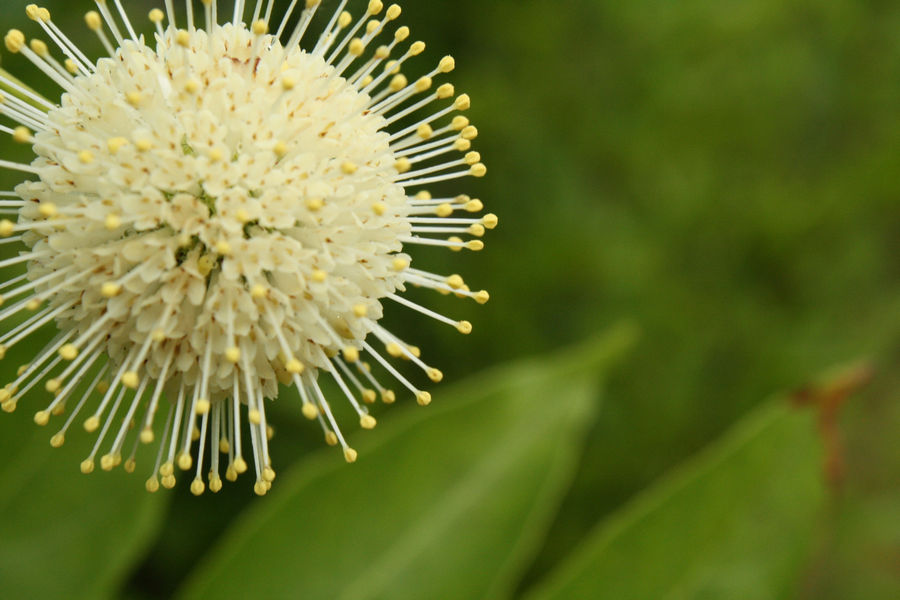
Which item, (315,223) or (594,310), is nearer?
(315,223)

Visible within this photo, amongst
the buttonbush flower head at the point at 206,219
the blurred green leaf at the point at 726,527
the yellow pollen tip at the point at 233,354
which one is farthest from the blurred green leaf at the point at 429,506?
the yellow pollen tip at the point at 233,354

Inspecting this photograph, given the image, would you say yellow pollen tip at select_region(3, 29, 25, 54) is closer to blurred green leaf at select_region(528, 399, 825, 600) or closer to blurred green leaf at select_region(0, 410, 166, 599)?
blurred green leaf at select_region(0, 410, 166, 599)

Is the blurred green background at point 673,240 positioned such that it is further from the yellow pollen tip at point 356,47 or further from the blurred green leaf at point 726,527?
the yellow pollen tip at point 356,47

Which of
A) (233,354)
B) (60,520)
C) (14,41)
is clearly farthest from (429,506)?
(14,41)

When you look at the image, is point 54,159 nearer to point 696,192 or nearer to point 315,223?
point 315,223

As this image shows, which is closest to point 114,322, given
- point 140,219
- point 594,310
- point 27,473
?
point 140,219
